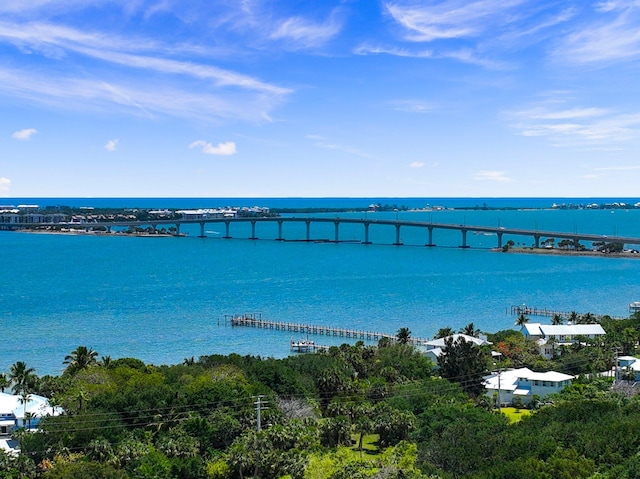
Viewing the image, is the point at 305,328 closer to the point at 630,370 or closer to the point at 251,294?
the point at 251,294

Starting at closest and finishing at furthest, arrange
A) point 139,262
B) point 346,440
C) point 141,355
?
point 346,440, point 141,355, point 139,262

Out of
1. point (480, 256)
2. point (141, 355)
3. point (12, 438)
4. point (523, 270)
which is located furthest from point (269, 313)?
point (480, 256)

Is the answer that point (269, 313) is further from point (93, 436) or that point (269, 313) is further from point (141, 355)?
point (93, 436)

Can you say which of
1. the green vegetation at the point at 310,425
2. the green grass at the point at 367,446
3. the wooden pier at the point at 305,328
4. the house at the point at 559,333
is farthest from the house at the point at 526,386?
the wooden pier at the point at 305,328

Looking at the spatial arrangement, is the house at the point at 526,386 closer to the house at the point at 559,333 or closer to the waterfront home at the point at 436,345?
the waterfront home at the point at 436,345

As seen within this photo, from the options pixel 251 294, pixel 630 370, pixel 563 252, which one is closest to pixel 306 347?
pixel 630 370
